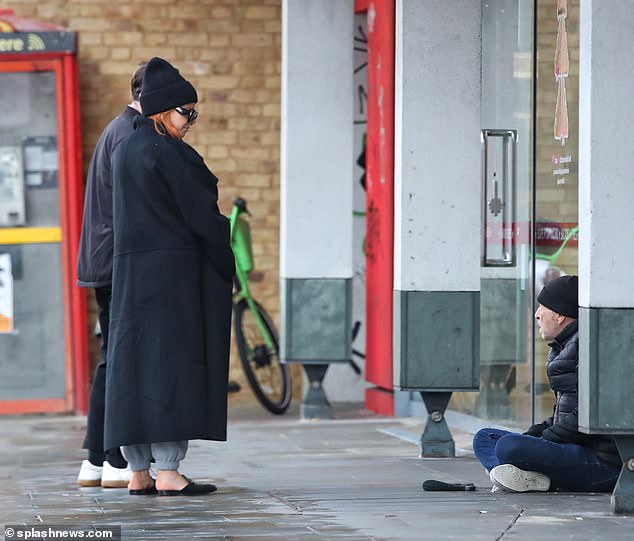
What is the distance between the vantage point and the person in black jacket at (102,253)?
256 inches

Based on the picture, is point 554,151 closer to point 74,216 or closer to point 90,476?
point 90,476

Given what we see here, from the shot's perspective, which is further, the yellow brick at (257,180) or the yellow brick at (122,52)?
the yellow brick at (257,180)

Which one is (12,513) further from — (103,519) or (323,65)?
(323,65)

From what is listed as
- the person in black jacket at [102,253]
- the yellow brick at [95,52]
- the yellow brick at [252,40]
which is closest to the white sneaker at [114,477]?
the person in black jacket at [102,253]

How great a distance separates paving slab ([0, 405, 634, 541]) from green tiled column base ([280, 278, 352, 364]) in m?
1.05

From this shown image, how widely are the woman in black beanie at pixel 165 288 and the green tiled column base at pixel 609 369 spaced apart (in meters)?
1.53

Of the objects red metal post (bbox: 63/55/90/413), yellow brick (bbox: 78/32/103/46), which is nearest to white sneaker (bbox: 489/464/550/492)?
red metal post (bbox: 63/55/90/413)

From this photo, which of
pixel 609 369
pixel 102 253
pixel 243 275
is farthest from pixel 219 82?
pixel 609 369

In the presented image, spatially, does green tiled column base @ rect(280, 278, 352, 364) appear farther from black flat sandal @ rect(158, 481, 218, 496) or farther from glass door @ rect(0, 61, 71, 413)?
black flat sandal @ rect(158, 481, 218, 496)

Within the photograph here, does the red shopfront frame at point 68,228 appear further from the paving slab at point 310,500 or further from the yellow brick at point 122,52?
the paving slab at point 310,500

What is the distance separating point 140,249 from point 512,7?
3068 millimetres

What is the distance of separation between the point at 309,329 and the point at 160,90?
401cm

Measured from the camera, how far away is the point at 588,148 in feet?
17.7

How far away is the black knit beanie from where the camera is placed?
20.1 feet
